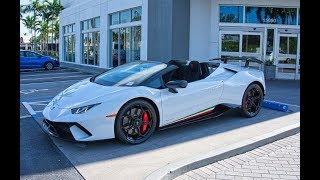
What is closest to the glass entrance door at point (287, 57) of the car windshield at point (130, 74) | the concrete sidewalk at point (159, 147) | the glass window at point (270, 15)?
the glass window at point (270, 15)

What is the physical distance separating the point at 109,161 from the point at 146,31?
12.7m

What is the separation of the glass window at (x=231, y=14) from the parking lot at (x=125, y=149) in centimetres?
951

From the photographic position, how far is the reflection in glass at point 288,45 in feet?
51.8

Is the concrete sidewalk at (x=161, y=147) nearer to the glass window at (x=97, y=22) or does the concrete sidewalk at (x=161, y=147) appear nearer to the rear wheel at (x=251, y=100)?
the rear wheel at (x=251, y=100)

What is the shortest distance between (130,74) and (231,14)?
11205mm

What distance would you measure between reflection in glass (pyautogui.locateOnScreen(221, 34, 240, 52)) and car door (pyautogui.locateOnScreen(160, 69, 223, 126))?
10077 mm

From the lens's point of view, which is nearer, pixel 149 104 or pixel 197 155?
pixel 197 155

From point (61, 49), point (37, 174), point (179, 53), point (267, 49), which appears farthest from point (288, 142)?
point (61, 49)

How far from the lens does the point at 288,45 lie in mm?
15844

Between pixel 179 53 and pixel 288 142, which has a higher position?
pixel 179 53

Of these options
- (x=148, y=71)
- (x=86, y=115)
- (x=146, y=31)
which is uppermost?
(x=146, y=31)

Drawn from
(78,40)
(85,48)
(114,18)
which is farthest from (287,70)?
(78,40)

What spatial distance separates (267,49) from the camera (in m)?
15.9
